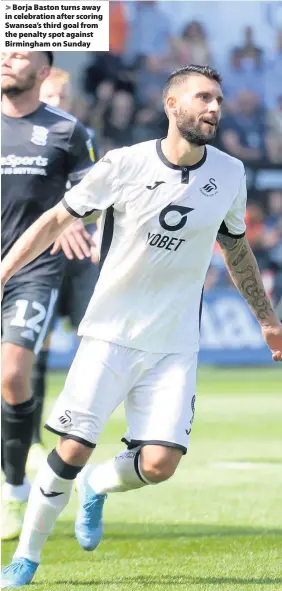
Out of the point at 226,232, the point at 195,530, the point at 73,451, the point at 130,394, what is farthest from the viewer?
the point at 195,530

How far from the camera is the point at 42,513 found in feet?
16.5

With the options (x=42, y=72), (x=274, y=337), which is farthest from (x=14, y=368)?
(x=42, y=72)

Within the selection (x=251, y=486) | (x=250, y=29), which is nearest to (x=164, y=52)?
(x=250, y=29)

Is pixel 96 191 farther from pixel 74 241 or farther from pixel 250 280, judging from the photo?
pixel 74 241

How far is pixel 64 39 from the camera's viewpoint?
5.49 metres

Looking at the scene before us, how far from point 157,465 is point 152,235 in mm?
986

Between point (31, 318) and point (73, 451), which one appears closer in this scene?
point (73, 451)

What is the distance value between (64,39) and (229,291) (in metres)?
11.8

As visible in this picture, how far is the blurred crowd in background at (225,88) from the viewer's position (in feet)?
57.4

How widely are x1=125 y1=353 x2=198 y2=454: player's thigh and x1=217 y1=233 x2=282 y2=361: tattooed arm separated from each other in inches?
18.7

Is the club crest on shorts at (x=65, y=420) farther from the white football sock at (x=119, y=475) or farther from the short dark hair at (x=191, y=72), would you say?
the short dark hair at (x=191, y=72)

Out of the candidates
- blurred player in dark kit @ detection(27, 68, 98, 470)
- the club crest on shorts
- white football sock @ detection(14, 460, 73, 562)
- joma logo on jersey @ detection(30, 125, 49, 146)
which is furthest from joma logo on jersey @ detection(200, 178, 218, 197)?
blurred player in dark kit @ detection(27, 68, 98, 470)

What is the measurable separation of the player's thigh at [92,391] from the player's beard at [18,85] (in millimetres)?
2124

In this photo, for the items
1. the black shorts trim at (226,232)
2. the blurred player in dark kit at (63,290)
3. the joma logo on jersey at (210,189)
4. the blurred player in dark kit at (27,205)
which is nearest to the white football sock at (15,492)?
the blurred player in dark kit at (27,205)
